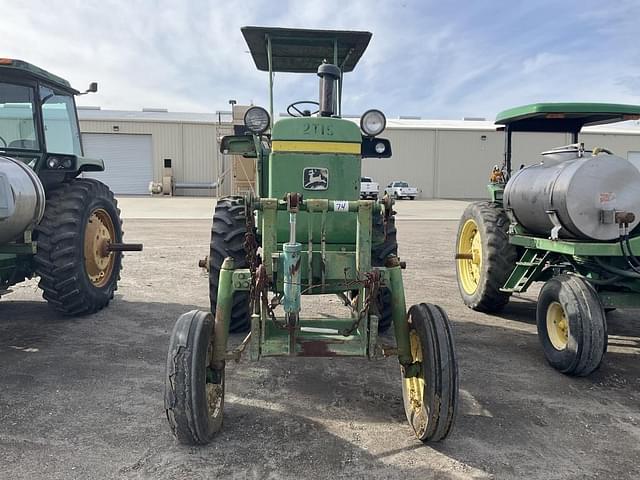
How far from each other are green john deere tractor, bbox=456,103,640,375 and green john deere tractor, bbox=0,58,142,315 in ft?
13.8

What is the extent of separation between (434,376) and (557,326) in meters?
2.13

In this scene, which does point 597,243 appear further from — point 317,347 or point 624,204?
point 317,347

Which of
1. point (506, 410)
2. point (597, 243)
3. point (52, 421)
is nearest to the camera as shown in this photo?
point (52, 421)

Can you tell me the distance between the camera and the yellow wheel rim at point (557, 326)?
14.3 feet

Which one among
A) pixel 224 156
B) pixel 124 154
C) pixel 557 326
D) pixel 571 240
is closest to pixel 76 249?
pixel 557 326

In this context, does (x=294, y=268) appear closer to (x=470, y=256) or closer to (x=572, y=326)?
(x=572, y=326)

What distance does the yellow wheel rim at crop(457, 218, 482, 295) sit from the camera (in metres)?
6.56

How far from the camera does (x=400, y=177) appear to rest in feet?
120

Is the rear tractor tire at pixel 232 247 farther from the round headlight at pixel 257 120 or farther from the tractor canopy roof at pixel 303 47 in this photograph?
the tractor canopy roof at pixel 303 47

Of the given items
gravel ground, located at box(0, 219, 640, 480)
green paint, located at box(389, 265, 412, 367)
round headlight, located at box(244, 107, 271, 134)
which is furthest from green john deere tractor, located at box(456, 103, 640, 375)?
round headlight, located at box(244, 107, 271, 134)

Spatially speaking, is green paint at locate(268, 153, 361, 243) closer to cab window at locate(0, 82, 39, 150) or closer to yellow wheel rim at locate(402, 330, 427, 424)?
yellow wheel rim at locate(402, 330, 427, 424)

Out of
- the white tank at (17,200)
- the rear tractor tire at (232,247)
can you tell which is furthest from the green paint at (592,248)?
the white tank at (17,200)

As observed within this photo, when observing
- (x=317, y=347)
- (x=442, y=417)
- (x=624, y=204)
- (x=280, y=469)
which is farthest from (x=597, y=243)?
(x=280, y=469)

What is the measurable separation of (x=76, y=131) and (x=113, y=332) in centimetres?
288
